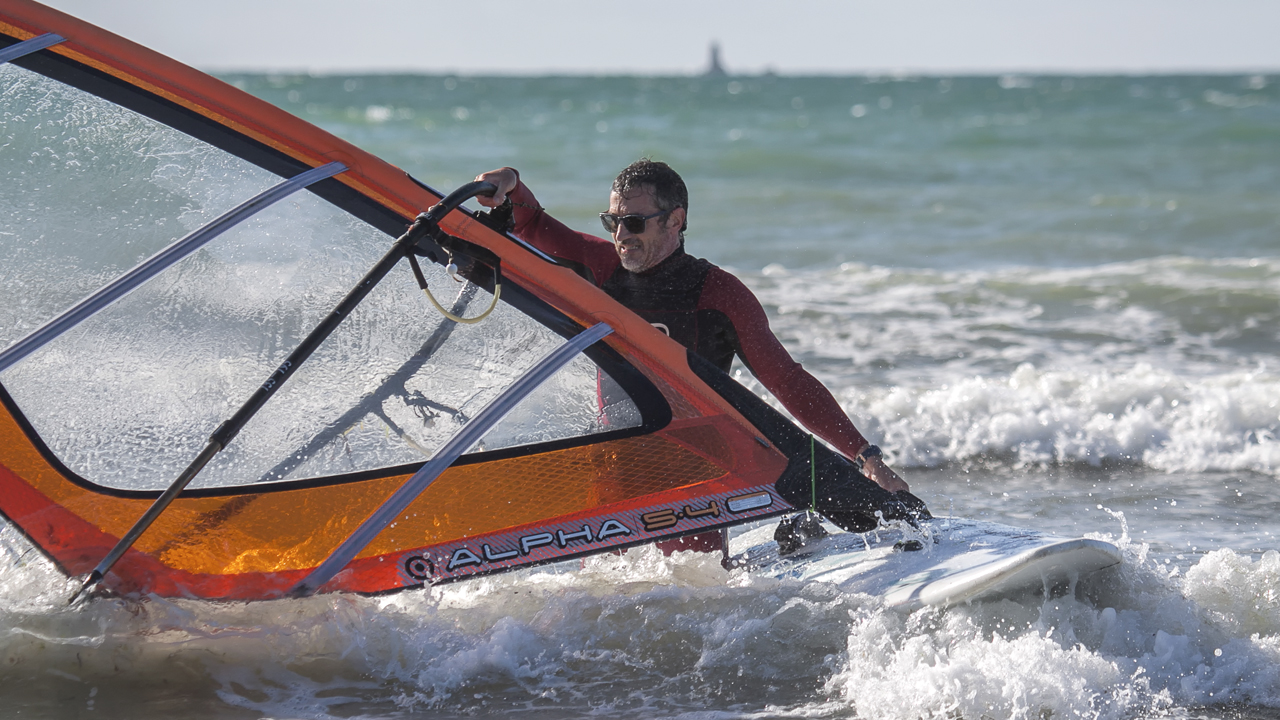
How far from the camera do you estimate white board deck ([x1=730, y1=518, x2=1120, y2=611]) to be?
2.85 metres

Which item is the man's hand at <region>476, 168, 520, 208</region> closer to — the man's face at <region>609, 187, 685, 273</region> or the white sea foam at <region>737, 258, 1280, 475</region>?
the man's face at <region>609, 187, 685, 273</region>

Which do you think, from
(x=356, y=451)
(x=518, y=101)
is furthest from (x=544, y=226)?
(x=518, y=101)

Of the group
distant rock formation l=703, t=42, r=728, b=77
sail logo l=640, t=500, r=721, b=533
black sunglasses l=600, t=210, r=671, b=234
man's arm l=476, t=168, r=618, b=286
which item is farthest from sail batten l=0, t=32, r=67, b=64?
distant rock formation l=703, t=42, r=728, b=77

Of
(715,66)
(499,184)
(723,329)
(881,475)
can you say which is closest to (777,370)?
(723,329)

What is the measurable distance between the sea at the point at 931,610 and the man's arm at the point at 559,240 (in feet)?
2.70

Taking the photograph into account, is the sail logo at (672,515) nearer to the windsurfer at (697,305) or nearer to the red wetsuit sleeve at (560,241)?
the windsurfer at (697,305)

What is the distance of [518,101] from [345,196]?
3706 centimetres

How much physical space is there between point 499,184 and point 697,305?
1.98ft

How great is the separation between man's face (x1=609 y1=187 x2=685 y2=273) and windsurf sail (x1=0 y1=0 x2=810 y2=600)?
0.26 m

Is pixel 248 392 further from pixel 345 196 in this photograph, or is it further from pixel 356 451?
pixel 345 196

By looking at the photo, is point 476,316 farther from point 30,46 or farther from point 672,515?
point 30,46

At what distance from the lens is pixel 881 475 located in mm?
3018

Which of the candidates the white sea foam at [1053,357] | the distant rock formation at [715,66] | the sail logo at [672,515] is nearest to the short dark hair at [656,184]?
the sail logo at [672,515]

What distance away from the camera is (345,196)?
2992mm
